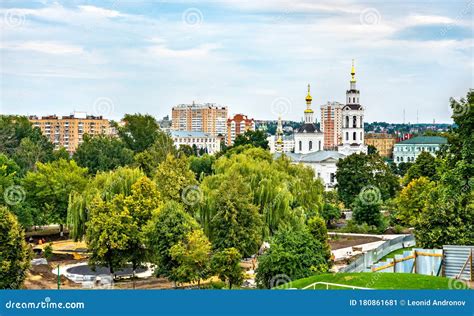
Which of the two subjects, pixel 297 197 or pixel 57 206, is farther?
pixel 57 206

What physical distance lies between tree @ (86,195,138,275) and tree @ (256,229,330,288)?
5.71 meters

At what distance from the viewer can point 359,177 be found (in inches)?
2057

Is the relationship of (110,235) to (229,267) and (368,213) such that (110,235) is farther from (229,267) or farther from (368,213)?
(368,213)

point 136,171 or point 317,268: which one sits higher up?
point 136,171

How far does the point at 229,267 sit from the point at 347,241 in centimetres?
1639

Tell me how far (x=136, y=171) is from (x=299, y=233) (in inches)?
505

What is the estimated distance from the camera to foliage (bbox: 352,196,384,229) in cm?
4444

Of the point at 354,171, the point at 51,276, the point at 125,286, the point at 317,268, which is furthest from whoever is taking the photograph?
the point at 354,171

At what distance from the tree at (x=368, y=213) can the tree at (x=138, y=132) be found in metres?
31.5

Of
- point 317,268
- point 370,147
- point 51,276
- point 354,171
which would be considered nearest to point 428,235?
point 317,268

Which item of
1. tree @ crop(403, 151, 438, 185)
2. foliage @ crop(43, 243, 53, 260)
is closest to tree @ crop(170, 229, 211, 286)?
foliage @ crop(43, 243, 53, 260)

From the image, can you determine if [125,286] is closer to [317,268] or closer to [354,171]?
[317,268]

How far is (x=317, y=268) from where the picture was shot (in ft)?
77.4

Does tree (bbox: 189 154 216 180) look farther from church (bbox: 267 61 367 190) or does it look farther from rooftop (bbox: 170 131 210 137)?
rooftop (bbox: 170 131 210 137)
